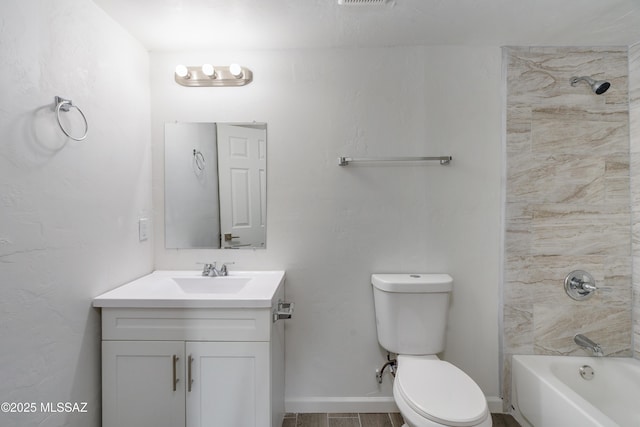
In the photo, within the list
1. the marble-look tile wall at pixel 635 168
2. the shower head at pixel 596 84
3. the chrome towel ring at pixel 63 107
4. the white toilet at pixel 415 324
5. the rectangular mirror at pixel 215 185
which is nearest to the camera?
the chrome towel ring at pixel 63 107

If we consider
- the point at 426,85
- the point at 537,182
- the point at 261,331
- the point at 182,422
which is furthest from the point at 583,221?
the point at 182,422

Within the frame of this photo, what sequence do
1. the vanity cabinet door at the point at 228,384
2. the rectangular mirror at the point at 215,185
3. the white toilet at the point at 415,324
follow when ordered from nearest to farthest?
the vanity cabinet door at the point at 228,384 < the white toilet at the point at 415,324 < the rectangular mirror at the point at 215,185

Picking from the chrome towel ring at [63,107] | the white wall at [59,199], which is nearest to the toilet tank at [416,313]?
the white wall at [59,199]

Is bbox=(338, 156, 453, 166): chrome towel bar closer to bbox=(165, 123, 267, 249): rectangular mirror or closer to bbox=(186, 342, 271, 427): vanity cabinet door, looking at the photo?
bbox=(165, 123, 267, 249): rectangular mirror

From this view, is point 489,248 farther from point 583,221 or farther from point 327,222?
point 327,222

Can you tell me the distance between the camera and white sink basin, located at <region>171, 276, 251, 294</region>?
169cm

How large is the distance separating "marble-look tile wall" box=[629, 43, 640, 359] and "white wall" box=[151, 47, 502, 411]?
746 mm

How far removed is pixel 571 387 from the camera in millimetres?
1662

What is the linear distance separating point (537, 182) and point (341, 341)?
1503mm

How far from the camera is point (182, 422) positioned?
1302mm

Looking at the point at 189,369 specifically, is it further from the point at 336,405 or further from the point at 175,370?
the point at 336,405

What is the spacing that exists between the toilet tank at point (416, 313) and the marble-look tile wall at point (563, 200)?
459 mm

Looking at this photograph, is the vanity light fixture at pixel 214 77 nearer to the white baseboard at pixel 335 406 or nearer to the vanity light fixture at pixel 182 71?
the vanity light fixture at pixel 182 71

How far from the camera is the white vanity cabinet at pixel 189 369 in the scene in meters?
1.29
